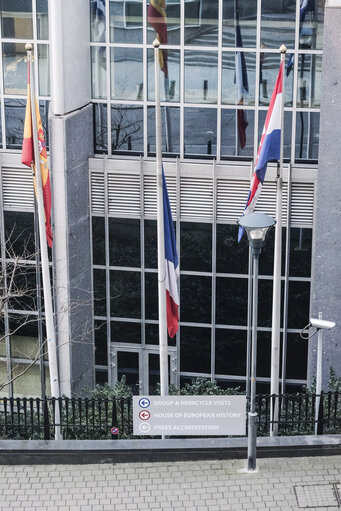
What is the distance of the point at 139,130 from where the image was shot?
25203 mm

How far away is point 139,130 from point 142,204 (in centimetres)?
187

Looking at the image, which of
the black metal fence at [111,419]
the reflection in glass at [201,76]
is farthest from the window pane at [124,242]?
the black metal fence at [111,419]

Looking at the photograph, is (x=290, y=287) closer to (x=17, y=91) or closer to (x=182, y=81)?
(x=182, y=81)

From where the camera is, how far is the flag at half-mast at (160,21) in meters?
24.1

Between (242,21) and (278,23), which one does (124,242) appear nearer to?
(242,21)

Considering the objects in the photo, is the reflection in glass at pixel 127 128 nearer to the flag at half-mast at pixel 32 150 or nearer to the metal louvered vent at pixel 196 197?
the metal louvered vent at pixel 196 197

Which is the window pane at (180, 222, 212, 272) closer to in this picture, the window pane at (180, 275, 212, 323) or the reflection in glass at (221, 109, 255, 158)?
the window pane at (180, 275, 212, 323)

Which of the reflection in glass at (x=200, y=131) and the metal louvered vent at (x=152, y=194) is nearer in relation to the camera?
the reflection in glass at (x=200, y=131)

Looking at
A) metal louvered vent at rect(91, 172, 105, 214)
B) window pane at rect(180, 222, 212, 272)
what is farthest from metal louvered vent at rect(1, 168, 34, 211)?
window pane at rect(180, 222, 212, 272)

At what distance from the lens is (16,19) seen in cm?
2450

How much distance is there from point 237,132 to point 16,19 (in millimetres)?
6108

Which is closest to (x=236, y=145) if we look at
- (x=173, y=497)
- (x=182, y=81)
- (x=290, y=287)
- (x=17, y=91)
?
(x=182, y=81)

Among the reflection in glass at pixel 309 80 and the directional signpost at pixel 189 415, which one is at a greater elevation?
the reflection in glass at pixel 309 80

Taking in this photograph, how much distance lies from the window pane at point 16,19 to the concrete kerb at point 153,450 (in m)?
10.1
